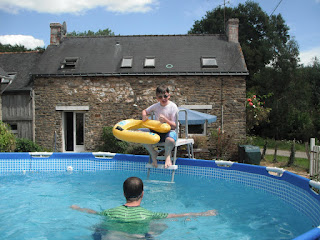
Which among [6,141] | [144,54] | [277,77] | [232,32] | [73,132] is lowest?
[6,141]

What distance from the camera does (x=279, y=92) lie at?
81.5ft

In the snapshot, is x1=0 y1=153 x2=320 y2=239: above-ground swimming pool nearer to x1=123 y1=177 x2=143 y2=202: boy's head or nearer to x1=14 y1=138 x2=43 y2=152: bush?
x1=123 y1=177 x2=143 y2=202: boy's head

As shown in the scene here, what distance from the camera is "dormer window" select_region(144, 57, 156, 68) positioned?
45.6ft

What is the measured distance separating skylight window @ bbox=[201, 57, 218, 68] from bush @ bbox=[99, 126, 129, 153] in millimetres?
4859

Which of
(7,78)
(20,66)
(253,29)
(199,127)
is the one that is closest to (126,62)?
(199,127)

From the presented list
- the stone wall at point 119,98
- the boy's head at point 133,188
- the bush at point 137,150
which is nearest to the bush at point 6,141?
the stone wall at point 119,98

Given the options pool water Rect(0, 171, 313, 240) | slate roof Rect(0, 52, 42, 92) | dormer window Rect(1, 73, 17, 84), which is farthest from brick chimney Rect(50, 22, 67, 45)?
pool water Rect(0, 171, 313, 240)

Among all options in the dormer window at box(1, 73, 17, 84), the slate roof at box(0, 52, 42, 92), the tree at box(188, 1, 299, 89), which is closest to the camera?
the dormer window at box(1, 73, 17, 84)

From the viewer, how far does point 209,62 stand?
13922 millimetres

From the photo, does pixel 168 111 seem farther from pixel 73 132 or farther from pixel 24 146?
pixel 73 132

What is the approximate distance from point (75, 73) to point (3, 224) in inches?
402

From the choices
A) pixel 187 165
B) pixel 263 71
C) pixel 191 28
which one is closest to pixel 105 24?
pixel 191 28

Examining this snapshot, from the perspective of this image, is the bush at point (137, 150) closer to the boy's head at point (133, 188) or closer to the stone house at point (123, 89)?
the stone house at point (123, 89)

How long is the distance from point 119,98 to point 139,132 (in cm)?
808
